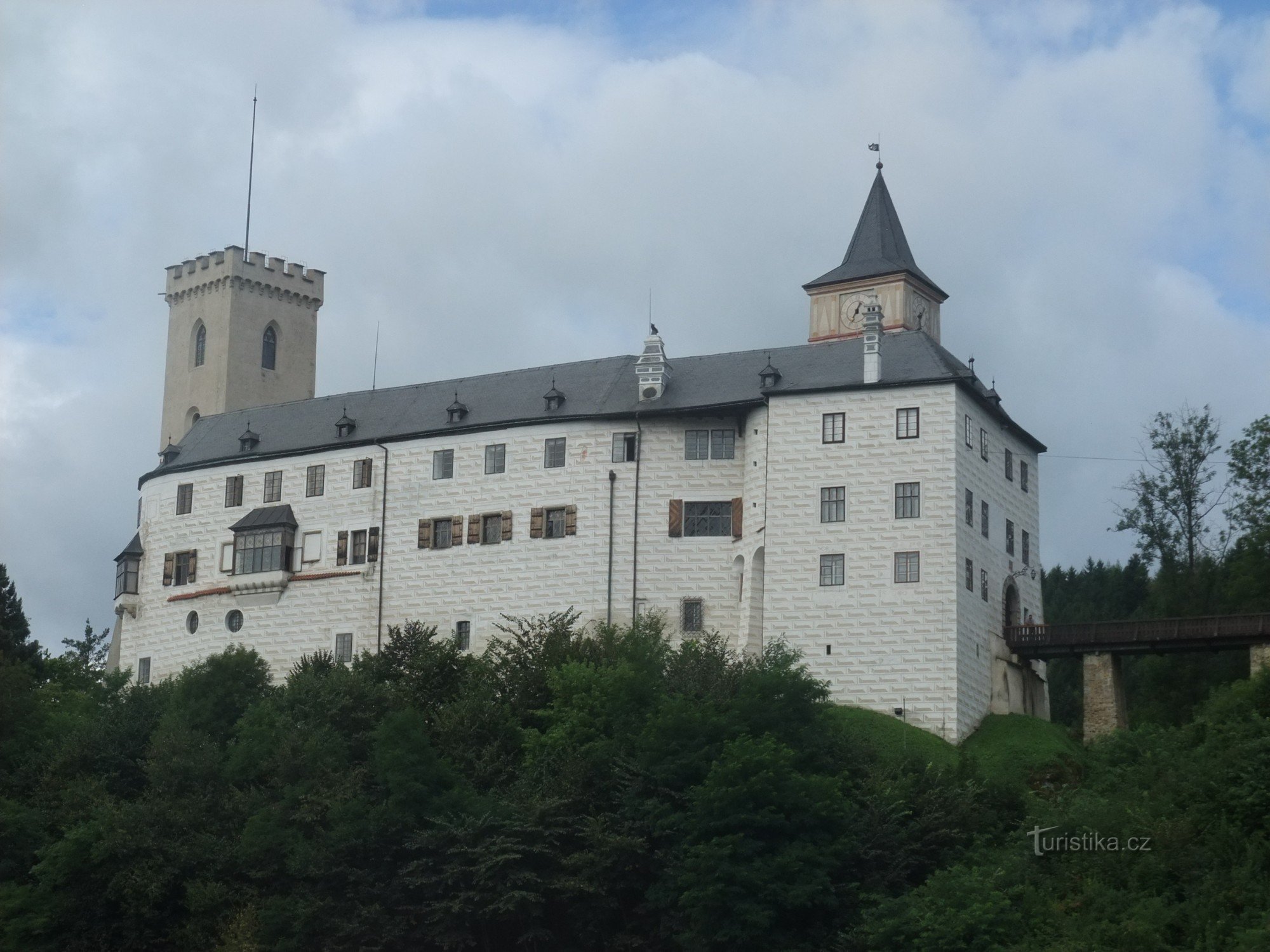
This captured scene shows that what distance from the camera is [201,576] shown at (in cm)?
7125

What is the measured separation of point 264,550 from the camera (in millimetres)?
69562

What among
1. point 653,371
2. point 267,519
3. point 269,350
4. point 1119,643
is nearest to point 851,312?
point 653,371

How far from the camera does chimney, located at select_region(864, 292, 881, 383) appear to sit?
61.3 m

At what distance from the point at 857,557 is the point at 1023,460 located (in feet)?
30.4

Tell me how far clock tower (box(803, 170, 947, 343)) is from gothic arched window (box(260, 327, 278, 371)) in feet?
70.8

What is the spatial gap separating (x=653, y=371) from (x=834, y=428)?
704 centimetres

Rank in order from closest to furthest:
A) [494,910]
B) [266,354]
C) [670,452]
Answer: [494,910], [670,452], [266,354]

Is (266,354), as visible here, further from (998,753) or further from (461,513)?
(998,753)

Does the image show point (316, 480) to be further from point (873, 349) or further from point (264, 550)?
→ point (873, 349)

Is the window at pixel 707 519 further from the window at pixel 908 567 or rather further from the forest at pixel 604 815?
the window at pixel 908 567

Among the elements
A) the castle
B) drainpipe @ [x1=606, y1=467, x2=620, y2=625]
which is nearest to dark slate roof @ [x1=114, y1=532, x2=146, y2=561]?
the castle

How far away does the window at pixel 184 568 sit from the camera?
71562mm

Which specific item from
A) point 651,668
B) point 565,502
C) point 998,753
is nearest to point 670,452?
point 565,502

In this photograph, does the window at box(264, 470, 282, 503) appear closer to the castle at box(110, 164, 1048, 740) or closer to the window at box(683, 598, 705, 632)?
the castle at box(110, 164, 1048, 740)
